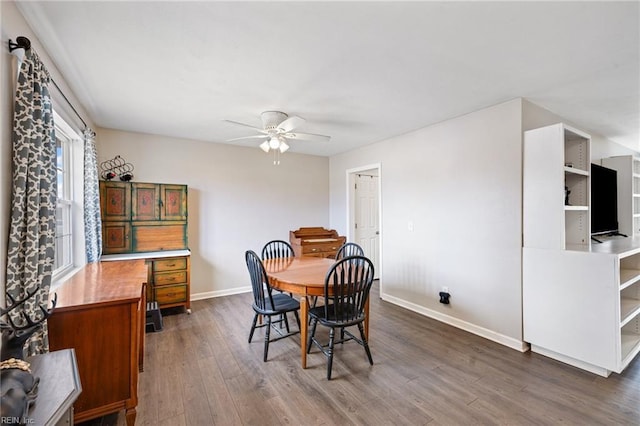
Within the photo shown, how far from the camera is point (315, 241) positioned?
4.76 metres

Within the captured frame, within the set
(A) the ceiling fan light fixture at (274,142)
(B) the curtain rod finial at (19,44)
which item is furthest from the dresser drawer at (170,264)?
(B) the curtain rod finial at (19,44)

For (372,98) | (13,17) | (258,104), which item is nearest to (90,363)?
(13,17)

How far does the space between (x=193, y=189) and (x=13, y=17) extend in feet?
9.47

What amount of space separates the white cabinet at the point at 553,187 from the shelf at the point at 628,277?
398 millimetres

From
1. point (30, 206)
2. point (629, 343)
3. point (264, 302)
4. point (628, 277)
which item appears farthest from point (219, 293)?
point (628, 277)

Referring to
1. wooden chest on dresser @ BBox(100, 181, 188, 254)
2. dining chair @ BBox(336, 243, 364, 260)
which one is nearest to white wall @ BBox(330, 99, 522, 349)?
dining chair @ BBox(336, 243, 364, 260)

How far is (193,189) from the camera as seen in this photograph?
4.28m

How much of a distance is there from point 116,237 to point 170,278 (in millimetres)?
846

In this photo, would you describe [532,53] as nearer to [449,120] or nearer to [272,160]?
[449,120]

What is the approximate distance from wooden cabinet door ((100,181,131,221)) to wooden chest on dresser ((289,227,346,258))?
7.97 feet

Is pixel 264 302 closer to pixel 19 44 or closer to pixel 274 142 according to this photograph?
pixel 274 142

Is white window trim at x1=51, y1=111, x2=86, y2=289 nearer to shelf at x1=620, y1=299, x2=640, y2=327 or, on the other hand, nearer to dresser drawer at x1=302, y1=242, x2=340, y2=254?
dresser drawer at x1=302, y1=242, x2=340, y2=254

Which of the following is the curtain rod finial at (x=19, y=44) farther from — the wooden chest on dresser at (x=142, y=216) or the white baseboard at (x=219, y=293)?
the white baseboard at (x=219, y=293)

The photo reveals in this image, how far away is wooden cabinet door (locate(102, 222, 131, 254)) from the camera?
11.5 ft
